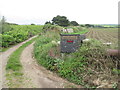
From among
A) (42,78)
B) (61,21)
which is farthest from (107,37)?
(61,21)

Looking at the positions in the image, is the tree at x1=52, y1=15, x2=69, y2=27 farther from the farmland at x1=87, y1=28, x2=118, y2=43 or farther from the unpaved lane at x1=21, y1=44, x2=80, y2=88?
the unpaved lane at x1=21, y1=44, x2=80, y2=88

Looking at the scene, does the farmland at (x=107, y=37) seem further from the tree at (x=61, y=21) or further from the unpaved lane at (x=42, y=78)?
the tree at (x=61, y=21)

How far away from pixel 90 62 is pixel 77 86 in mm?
1683

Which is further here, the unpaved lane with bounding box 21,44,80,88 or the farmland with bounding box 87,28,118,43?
the farmland with bounding box 87,28,118,43

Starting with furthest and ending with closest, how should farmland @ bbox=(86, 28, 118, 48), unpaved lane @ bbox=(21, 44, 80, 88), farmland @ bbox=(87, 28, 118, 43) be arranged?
farmland @ bbox=(87, 28, 118, 43) → farmland @ bbox=(86, 28, 118, 48) → unpaved lane @ bbox=(21, 44, 80, 88)

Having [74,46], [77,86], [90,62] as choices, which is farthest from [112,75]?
[74,46]

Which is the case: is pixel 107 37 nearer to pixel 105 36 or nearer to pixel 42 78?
pixel 105 36

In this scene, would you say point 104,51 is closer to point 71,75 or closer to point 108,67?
point 108,67

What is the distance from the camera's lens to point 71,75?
19.0 feet

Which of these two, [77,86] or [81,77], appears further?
[81,77]

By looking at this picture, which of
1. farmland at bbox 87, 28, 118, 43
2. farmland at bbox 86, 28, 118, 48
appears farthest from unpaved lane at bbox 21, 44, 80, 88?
farmland at bbox 87, 28, 118, 43

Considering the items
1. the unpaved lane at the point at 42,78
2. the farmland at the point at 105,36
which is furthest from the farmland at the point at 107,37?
the unpaved lane at the point at 42,78

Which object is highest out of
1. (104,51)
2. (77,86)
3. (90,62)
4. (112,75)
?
(104,51)

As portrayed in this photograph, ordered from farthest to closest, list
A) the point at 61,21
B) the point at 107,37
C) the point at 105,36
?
the point at 61,21 → the point at 105,36 → the point at 107,37
